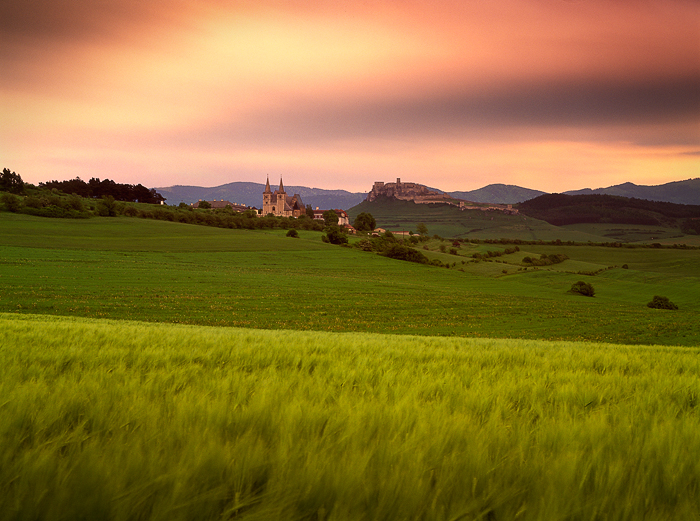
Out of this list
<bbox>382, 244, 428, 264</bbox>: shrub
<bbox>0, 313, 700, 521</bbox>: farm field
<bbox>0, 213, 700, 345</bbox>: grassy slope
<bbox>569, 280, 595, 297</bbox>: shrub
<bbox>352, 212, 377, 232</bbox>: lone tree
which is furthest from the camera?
<bbox>352, 212, 377, 232</bbox>: lone tree

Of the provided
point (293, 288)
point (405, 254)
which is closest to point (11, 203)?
point (293, 288)

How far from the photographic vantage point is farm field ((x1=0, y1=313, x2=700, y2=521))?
1.68m

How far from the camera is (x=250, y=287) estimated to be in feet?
177

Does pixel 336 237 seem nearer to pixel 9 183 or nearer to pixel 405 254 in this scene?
pixel 405 254

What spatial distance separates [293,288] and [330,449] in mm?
54127

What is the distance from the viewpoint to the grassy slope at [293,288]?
37.9 metres

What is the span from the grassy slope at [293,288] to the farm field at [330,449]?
104 feet

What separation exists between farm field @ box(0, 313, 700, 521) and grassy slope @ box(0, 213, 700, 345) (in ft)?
104

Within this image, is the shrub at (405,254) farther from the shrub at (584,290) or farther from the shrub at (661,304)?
the shrub at (661,304)

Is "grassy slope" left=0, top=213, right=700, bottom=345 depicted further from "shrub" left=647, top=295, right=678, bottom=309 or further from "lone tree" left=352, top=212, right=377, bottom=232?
"lone tree" left=352, top=212, right=377, bottom=232

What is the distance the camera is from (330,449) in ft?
7.20

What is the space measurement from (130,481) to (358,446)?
1076mm

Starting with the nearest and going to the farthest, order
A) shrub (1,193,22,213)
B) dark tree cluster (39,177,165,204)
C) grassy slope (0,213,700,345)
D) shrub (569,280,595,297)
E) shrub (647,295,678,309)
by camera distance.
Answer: grassy slope (0,213,700,345) < shrub (647,295,678,309) < shrub (569,280,595,297) < shrub (1,193,22,213) < dark tree cluster (39,177,165,204)

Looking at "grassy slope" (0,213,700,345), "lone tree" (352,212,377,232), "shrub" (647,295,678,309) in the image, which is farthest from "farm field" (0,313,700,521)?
"lone tree" (352,212,377,232)
